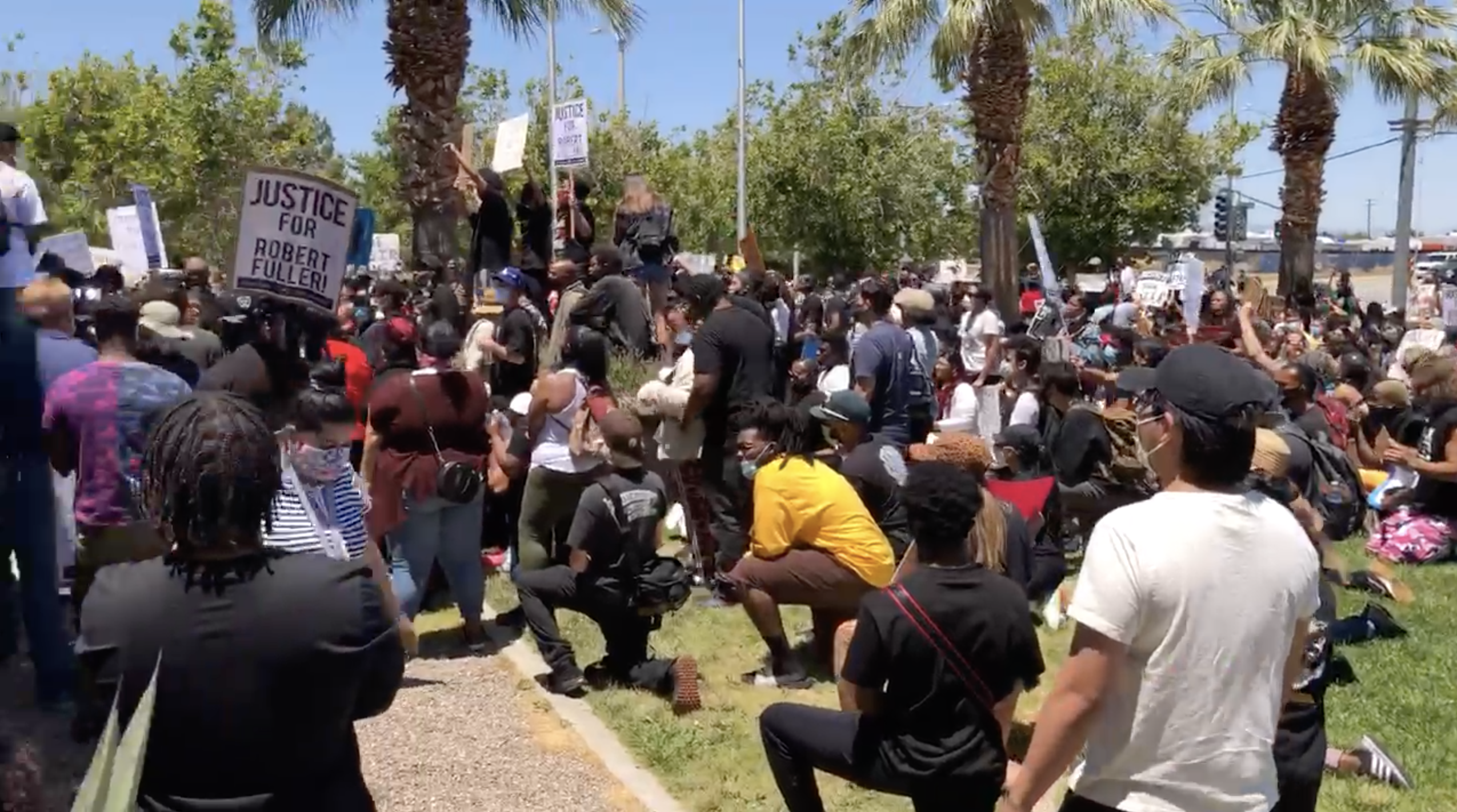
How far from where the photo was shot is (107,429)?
5.78m

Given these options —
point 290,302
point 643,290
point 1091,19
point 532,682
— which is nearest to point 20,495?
point 290,302

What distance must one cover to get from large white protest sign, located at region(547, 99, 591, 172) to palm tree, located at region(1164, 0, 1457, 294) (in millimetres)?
11476

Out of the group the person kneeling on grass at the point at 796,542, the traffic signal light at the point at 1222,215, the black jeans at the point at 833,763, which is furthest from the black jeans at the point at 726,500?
Answer: the traffic signal light at the point at 1222,215

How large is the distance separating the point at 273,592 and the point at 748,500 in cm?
580

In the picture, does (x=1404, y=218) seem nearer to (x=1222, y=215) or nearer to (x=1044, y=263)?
(x=1222, y=215)

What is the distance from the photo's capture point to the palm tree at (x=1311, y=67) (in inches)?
863

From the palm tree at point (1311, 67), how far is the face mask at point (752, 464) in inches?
675

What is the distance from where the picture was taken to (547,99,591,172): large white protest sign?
50.6ft

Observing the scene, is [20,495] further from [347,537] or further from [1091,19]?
[1091,19]

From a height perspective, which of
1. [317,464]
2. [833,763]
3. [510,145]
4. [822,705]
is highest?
[510,145]

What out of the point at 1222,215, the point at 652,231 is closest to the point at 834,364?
the point at 652,231

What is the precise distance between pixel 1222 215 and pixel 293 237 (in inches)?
970

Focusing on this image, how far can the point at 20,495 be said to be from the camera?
5.78 meters

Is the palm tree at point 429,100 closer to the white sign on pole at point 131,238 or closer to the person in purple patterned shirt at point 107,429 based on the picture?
→ the white sign on pole at point 131,238
